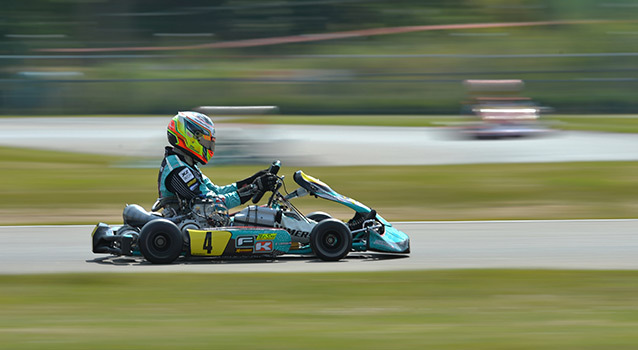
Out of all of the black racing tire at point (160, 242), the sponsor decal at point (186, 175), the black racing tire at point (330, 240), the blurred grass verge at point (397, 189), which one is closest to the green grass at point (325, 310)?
the black racing tire at point (160, 242)

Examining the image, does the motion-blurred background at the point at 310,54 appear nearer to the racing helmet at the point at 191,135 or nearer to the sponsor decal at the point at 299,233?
the racing helmet at the point at 191,135

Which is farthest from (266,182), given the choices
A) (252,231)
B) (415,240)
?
(415,240)

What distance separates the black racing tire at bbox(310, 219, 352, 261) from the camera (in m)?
7.84

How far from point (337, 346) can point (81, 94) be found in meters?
21.5

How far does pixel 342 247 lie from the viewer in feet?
26.0

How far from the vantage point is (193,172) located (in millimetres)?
7910

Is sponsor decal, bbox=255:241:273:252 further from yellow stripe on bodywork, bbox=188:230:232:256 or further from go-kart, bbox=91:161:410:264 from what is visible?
yellow stripe on bodywork, bbox=188:230:232:256

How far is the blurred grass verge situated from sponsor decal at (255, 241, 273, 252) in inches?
150

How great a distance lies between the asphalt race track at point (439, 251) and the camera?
7965 millimetres

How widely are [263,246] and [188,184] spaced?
0.84 metres

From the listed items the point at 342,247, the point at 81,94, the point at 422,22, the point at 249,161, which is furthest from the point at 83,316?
the point at 422,22

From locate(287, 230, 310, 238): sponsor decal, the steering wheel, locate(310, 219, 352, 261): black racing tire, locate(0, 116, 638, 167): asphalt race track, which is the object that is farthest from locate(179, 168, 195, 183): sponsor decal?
locate(0, 116, 638, 167): asphalt race track

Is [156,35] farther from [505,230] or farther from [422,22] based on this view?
[505,230]

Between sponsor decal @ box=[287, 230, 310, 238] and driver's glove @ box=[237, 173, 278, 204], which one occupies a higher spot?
driver's glove @ box=[237, 173, 278, 204]
